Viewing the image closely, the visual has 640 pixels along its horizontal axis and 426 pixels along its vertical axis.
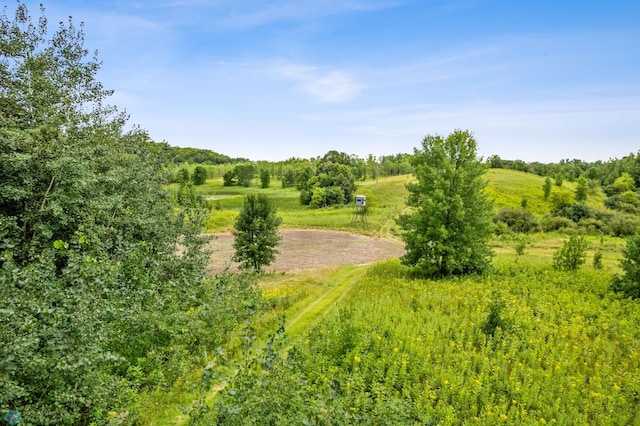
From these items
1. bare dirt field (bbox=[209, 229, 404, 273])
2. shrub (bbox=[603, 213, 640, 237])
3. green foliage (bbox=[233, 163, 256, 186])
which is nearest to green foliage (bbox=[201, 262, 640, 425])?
bare dirt field (bbox=[209, 229, 404, 273])

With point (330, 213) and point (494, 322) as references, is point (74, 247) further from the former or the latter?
point (330, 213)

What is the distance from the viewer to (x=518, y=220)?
2014 inches

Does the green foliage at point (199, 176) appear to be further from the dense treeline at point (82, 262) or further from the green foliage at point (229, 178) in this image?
the dense treeline at point (82, 262)

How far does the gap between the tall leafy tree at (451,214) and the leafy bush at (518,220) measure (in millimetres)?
34247

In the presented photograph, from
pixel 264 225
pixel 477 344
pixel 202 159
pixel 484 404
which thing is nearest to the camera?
pixel 484 404

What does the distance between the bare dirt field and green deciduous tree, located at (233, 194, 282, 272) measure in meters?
3.41

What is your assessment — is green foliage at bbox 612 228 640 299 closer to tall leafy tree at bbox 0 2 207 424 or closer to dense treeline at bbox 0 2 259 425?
dense treeline at bbox 0 2 259 425

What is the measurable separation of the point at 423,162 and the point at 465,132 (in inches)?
114

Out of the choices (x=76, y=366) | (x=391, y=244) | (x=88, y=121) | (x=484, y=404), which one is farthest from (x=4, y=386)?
(x=391, y=244)

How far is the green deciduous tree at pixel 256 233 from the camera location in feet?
84.1

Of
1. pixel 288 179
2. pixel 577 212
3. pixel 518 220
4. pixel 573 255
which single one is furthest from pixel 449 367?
pixel 288 179

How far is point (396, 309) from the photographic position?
1351 centimetres

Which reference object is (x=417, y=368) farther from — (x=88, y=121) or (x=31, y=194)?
(x=88, y=121)

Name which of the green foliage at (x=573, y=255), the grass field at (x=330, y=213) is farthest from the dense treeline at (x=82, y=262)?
the grass field at (x=330, y=213)
